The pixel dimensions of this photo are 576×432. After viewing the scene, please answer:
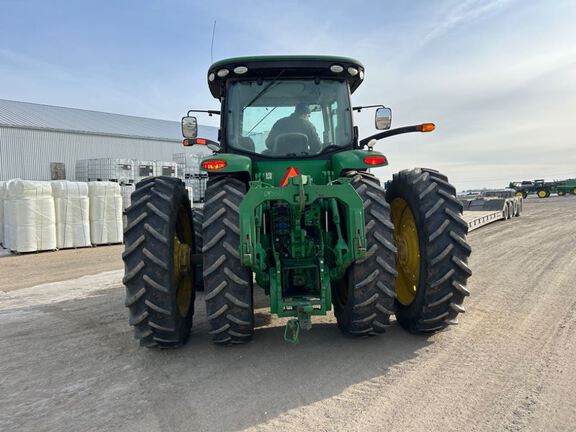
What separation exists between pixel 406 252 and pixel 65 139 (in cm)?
2445

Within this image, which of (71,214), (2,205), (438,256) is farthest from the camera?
(2,205)

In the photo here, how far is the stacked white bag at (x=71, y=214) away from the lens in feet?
38.7

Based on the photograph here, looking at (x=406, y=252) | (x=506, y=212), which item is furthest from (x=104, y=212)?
(x=506, y=212)

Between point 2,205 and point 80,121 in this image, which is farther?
point 80,121

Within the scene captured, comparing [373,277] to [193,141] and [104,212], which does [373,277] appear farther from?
[104,212]

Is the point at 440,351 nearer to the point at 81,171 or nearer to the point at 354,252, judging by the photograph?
the point at 354,252

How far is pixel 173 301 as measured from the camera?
3510 mm

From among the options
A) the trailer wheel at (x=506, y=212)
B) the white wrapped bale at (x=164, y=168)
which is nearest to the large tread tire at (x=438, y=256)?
the white wrapped bale at (x=164, y=168)

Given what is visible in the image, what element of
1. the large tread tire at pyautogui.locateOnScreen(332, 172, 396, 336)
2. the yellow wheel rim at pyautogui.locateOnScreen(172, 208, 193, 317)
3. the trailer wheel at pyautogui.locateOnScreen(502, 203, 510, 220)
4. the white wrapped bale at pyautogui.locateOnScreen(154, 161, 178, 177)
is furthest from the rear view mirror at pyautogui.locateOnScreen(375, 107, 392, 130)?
the trailer wheel at pyautogui.locateOnScreen(502, 203, 510, 220)

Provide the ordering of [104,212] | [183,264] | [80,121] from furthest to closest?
[80,121], [104,212], [183,264]

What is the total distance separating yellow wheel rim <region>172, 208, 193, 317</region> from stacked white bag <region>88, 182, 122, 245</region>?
9145 millimetres

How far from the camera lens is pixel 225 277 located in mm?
3391

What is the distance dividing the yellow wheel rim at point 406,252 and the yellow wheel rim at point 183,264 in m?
2.13

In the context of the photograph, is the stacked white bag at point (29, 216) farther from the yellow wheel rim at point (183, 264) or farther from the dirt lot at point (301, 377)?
the yellow wheel rim at point (183, 264)
